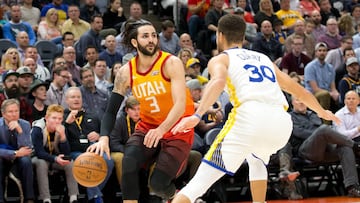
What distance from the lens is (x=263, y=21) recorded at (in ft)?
54.3

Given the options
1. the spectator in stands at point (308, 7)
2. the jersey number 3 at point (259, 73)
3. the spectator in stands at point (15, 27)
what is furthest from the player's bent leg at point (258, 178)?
the spectator in stands at point (308, 7)

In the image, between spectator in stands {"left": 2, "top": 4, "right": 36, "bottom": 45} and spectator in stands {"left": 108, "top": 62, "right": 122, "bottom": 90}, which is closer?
spectator in stands {"left": 108, "top": 62, "right": 122, "bottom": 90}

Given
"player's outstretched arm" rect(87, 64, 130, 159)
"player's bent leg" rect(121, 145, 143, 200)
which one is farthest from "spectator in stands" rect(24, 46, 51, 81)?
"player's bent leg" rect(121, 145, 143, 200)

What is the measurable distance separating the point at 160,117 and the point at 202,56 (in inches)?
313

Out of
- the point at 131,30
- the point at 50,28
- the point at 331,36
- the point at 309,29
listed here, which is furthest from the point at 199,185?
the point at 331,36

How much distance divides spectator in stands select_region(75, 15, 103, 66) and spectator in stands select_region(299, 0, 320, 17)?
5.65m

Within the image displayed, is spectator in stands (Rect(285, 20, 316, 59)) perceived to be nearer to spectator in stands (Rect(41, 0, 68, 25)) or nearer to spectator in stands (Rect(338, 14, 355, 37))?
spectator in stands (Rect(338, 14, 355, 37))

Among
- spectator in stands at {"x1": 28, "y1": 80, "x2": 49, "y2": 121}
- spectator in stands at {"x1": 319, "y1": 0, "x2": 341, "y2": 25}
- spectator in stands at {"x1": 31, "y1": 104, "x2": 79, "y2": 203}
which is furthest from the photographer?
spectator in stands at {"x1": 319, "y1": 0, "x2": 341, "y2": 25}

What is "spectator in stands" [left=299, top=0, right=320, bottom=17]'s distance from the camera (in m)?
18.4

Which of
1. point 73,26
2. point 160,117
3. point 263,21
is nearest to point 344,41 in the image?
point 263,21

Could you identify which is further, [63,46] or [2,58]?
[63,46]

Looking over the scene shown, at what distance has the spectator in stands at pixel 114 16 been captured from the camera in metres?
16.2

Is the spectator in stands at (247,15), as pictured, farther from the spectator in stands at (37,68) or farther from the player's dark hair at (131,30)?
the player's dark hair at (131,30)

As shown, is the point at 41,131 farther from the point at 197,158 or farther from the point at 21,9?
the point at 21,9
